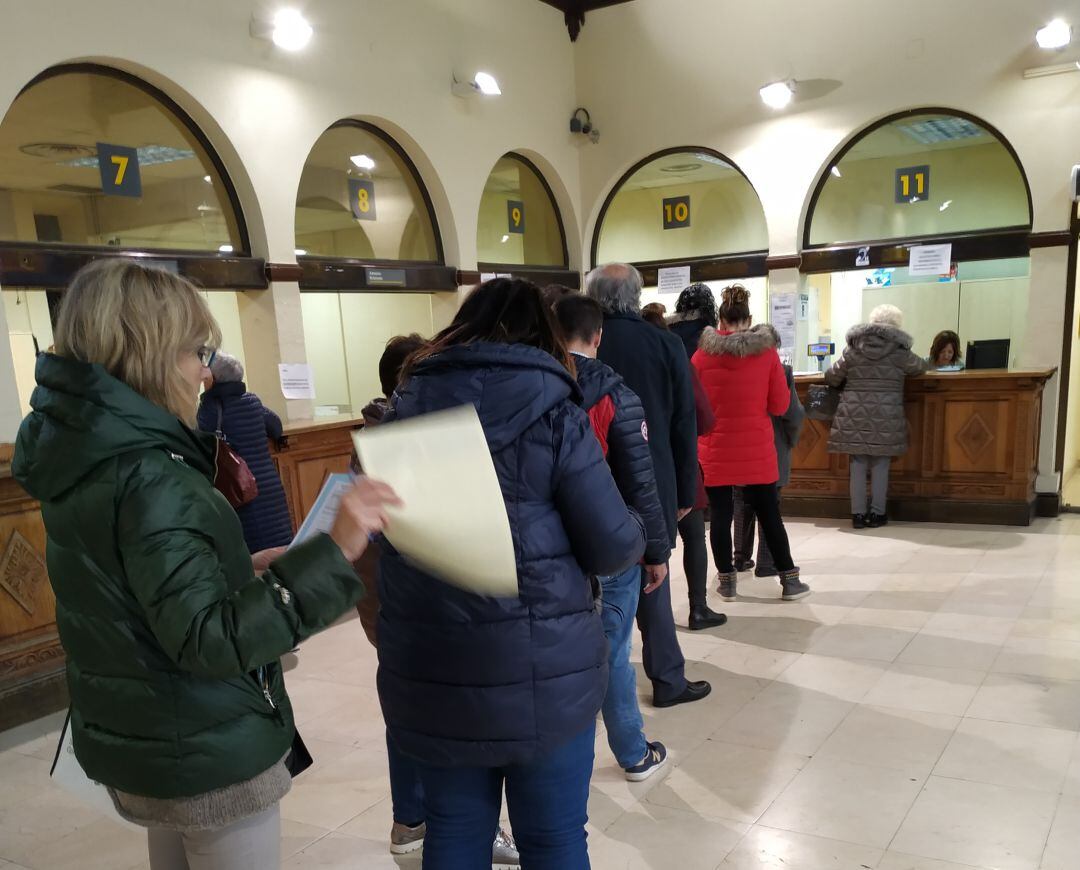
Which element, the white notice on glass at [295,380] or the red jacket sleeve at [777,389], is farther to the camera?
the white notice on glass at [295,380]

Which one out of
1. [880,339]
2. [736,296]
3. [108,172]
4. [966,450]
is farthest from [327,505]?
[966,450]

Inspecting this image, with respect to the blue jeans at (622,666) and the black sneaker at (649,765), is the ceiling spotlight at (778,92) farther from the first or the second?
the black sneaker at (649,765)

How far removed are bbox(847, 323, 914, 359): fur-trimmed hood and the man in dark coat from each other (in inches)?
117

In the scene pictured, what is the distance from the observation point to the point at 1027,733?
9.13 feet

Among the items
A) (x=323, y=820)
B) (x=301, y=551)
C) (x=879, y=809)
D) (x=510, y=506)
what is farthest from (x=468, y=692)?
Result: (x=879, y=809)

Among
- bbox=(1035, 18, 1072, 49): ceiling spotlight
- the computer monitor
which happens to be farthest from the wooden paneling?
bbox=(1035, 18, 1072, 49): ceiling spotlight

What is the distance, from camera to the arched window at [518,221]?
6.98 meters

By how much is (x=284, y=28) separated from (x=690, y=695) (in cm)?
417

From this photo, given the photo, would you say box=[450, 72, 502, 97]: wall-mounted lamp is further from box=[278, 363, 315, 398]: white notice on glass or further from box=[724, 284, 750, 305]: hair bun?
box=[724, 284, 750, 305]: hair bun

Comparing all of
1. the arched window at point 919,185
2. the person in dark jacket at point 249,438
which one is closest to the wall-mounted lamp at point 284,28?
the person in dark jacket at point 249,438

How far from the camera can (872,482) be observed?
5648 millimetres

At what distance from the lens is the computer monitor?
5977 millimetres

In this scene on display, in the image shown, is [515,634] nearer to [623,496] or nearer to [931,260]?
[623,496]

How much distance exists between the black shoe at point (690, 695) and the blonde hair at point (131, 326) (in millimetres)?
2393
